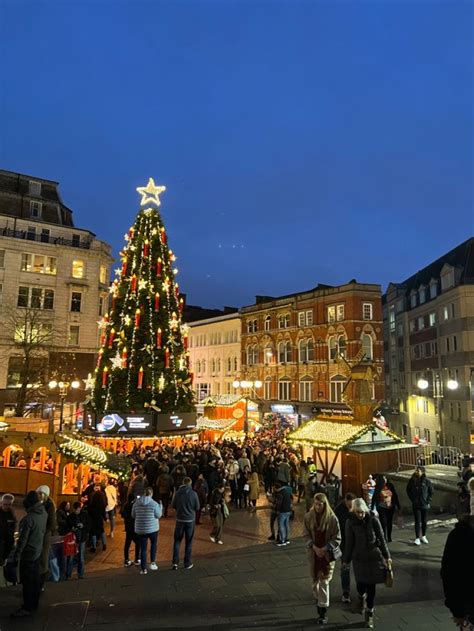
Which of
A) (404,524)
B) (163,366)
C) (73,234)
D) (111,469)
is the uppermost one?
(73,234)

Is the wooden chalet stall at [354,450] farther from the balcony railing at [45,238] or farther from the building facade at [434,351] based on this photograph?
the balcony railing at [45,238]

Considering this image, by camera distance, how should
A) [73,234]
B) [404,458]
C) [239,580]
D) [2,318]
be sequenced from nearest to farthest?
1. [239,580]
2. [404,458]
3. [2,318]
4. [73,234]

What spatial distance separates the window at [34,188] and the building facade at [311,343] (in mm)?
25642

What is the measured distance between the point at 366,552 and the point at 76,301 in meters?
40.2

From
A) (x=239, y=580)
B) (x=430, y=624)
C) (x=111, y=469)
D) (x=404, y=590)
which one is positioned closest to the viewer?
(x=430, y=624)

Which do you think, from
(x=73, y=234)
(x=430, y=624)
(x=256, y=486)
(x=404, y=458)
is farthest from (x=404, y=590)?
(x=73, y=234)

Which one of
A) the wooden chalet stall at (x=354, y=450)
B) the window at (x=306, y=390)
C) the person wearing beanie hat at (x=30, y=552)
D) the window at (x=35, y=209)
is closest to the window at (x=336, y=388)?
the window at (x=306, y=390)

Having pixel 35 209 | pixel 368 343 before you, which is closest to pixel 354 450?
pixel 368 343

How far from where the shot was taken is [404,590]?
764 centimetres

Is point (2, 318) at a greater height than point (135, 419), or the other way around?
point (2, 318)

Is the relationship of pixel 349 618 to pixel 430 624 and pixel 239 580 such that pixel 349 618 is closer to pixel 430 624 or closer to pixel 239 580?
pixel 430 624

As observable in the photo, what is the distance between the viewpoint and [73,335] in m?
41.9

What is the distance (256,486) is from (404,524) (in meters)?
4.80

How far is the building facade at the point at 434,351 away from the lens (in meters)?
36.8
